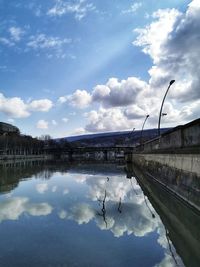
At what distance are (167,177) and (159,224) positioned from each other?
1079 centimetres

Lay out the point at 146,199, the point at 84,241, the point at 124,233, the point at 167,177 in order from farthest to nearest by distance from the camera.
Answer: the point at 167,177, the point at 146,199, the point at 124,233, the point at 84,241

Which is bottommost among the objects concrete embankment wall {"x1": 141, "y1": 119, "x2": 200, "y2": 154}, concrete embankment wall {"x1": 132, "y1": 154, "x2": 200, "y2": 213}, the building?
concrete embankment wall {"x1": 132, "y1": 154, "x2": 200, "y2": 213}

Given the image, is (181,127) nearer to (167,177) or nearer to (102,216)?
(167,177)

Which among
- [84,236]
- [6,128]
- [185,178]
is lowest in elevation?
[84,236]

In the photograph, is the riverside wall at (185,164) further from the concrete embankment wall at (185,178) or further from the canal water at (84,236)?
the canal water at (84,236)

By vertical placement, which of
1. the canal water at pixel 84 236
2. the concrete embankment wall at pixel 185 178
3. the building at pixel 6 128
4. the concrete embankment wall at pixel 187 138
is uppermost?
the building at pixel 6 128

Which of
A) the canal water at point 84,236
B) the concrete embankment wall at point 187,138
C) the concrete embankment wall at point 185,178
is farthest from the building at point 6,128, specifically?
the canal water at point 84,236

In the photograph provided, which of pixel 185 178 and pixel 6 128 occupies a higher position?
pixel 6 128

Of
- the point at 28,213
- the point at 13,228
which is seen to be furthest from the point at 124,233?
the point at 28,213

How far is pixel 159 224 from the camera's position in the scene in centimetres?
1297

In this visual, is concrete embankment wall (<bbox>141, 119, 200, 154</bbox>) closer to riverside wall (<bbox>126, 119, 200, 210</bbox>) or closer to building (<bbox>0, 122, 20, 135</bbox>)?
riverside wall (<bbox>126, 119, 200, 210</bbox>)

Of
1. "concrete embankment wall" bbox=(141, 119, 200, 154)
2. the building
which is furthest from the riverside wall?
A: the building

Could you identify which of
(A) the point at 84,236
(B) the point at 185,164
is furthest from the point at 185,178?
(A) the point at 84,236

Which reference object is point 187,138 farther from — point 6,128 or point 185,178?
point 6,128
